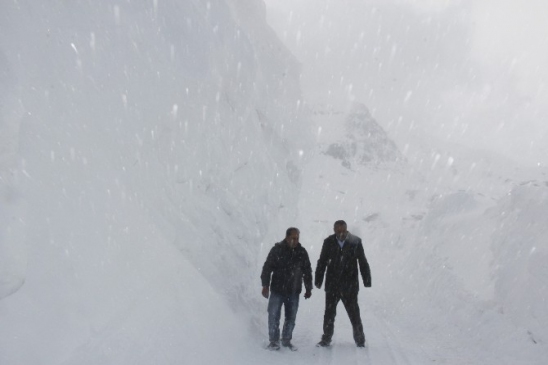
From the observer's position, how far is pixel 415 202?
251ft

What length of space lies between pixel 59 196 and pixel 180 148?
3317mm

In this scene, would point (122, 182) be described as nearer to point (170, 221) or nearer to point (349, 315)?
point (170, 221)

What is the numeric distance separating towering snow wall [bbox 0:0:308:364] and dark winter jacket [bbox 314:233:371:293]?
164 centimetres

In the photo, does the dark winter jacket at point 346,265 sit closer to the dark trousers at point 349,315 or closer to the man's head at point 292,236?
the dark trousers at point 349,315

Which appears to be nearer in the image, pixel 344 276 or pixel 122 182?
pixel 122 182

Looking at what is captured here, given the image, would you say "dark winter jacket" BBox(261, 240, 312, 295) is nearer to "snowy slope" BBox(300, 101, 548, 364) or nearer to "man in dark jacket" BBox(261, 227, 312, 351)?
"man in dark jacket" BBox(261, 227, 312, 351)

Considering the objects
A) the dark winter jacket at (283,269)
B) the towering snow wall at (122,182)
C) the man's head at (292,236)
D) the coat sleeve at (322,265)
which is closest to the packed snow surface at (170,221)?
the towering snow wall at (122,182)

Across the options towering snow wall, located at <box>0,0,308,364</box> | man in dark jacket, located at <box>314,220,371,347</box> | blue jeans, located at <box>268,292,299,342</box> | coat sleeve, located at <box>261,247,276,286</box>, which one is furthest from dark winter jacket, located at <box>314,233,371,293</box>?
→ towering snow wall, located at <box>0,0,308,364</box>

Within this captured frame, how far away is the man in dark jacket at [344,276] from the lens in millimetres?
6125

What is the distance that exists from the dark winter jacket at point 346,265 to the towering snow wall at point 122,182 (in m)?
1.64

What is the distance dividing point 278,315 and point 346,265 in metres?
1.24

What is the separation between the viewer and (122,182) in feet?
18.1

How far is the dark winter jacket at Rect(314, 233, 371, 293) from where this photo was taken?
6.19m

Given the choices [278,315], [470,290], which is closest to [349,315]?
[278,315]
